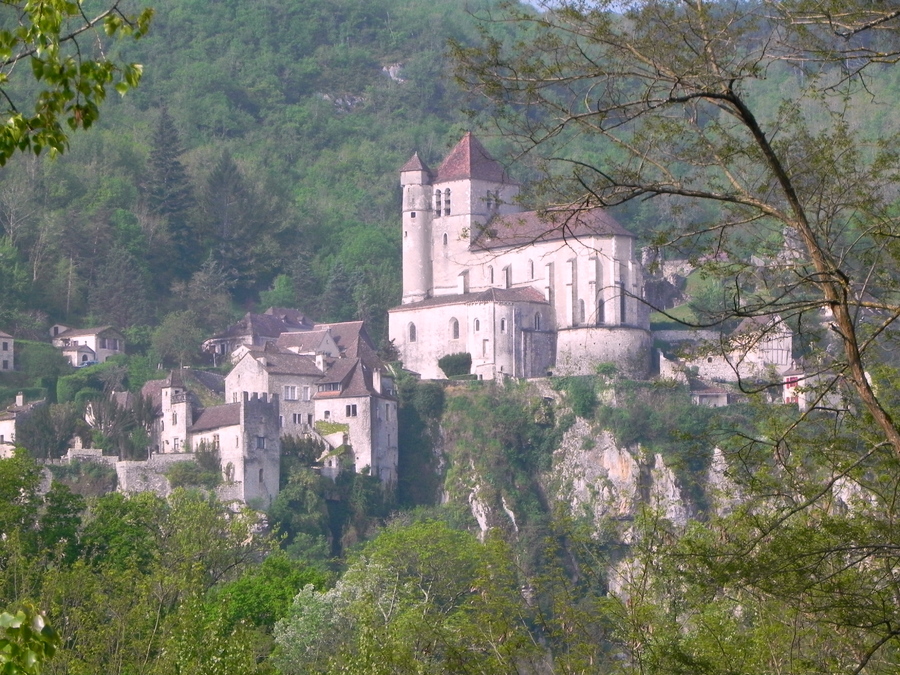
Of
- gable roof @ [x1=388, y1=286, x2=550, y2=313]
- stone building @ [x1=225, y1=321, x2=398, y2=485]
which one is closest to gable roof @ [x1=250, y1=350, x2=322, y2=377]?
stone building @ [x1=225, y1=321, x2=398, y2=485]

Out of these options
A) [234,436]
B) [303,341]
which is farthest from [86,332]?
[234,436]

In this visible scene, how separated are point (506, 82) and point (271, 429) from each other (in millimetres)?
A: 56458

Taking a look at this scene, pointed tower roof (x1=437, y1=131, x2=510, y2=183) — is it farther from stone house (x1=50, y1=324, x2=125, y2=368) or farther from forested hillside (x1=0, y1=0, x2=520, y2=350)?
stone house (x1=50, y1=324, x2=125, y2=368)

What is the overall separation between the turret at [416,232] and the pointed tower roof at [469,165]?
1087 mm

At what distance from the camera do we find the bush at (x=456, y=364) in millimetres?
80062

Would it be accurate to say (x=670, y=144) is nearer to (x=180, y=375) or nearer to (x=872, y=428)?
(x=872, y=428)

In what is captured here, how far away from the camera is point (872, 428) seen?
17797 millimetres

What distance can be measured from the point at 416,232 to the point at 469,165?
4.13 m

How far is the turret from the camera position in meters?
86.3

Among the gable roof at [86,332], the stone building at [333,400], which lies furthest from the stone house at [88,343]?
the stone building at [333,400]

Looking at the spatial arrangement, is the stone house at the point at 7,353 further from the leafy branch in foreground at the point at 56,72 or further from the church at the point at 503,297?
the leafy branch in foreground at the point at 56,72

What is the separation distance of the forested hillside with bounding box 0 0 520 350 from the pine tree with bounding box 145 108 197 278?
0.31 feet

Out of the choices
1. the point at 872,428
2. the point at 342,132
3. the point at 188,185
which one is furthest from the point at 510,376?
the point at 872,428

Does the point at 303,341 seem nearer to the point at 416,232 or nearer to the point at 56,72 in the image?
the point at 416,232
